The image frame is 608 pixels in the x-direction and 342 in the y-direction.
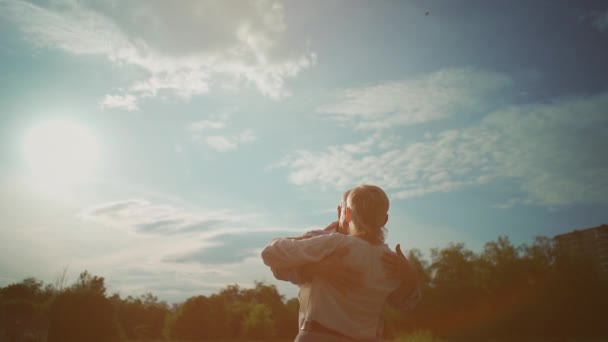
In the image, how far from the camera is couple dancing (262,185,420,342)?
7.35ft

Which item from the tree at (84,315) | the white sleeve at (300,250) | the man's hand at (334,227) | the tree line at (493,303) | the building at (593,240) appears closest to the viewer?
the white sleeve at (300,250)

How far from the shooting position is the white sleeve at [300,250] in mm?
2227

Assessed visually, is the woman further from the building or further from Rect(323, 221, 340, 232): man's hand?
the building

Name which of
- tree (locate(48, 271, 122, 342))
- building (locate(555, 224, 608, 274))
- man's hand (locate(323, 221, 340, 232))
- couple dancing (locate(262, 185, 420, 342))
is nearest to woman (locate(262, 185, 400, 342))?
couple dancing (locate(262, 185, 420, 342))

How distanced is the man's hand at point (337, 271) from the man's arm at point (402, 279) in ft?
0.79

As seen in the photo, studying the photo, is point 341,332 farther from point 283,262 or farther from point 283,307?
point 283,307

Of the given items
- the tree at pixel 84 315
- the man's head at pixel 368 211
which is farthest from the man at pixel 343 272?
the tree at pixel 84 315

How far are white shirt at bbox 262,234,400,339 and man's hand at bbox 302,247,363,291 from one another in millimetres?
26

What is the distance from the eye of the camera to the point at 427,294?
43.3 metres

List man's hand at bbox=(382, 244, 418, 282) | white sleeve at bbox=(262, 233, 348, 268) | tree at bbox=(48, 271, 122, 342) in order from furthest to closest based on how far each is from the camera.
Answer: tree at bbox=(48, 271, 122, 342)
man's hand at bbox=(382, 244, 418, 282)
white sleeve at bbox=(262, 233, 348, 268)

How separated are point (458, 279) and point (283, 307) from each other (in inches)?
1100

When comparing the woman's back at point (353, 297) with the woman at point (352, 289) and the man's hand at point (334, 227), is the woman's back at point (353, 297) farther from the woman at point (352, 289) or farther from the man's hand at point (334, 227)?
the man's hand at point (334, 227)

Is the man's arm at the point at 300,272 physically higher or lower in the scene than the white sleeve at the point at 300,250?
lower

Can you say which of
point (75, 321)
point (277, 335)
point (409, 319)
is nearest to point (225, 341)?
point (277, 335)
